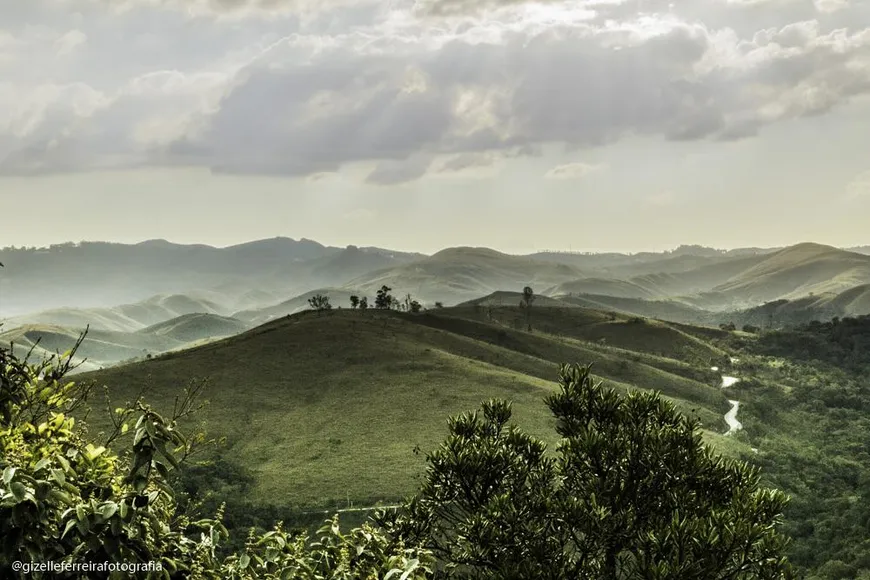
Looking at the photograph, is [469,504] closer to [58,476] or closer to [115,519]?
[115,519]

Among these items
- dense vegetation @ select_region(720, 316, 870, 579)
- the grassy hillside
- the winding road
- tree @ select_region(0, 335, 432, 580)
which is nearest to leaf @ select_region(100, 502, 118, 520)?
tree @ select_region(0, 335, 432, 580)

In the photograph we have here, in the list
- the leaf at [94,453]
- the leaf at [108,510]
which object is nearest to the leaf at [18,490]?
the leaf at [108,510]

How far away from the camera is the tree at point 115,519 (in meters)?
6.45

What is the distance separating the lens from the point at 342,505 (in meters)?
76.6

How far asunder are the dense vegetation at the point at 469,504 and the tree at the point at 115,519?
22 millimetres

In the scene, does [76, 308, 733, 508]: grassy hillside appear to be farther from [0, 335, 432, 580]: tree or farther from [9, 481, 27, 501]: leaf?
[9, 481, 27, 501]: leaf

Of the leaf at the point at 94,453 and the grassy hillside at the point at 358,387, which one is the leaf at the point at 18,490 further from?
the grassy hillside at the point at 358,387

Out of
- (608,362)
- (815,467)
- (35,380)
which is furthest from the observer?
(608,362)

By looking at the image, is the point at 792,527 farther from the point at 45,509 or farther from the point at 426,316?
the point at 426,316

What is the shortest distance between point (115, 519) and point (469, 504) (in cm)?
1225

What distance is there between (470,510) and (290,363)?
121m

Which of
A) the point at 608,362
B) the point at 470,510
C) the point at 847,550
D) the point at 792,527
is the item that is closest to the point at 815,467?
the point at 792,527

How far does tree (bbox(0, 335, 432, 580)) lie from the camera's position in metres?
6.45

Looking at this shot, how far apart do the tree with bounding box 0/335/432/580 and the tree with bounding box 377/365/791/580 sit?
6138mm
